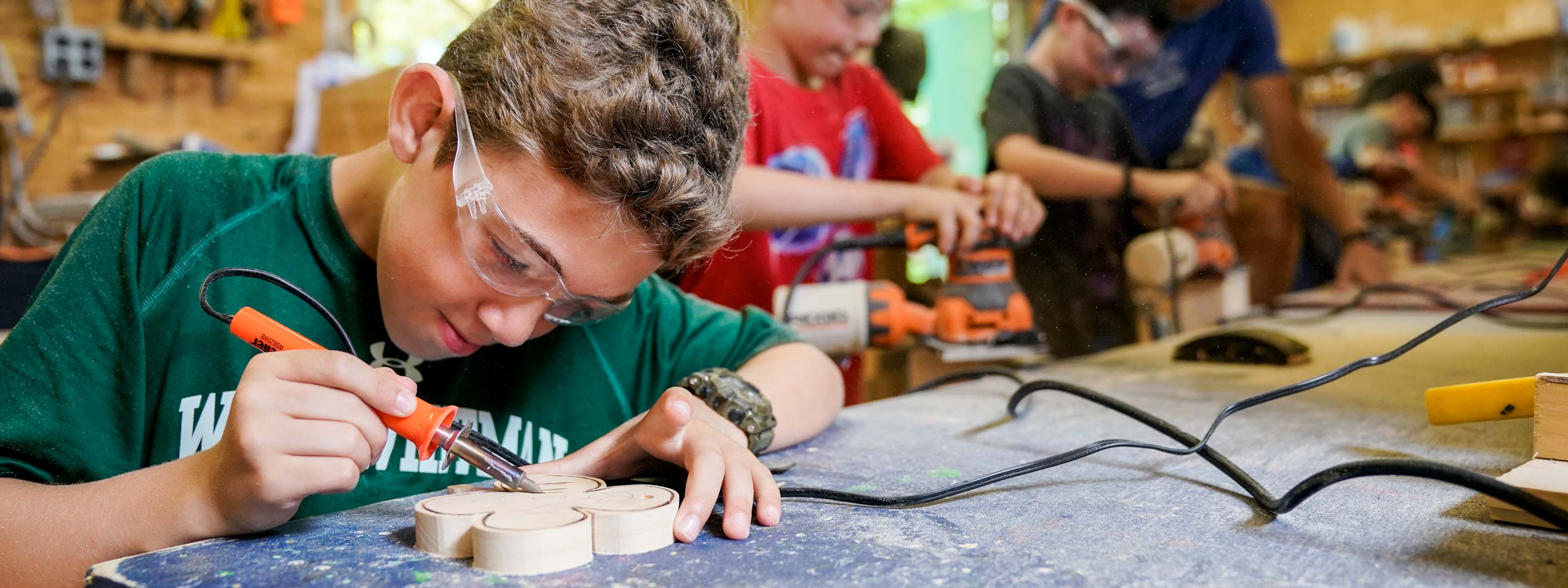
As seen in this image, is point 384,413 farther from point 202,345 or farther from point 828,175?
point 828,175

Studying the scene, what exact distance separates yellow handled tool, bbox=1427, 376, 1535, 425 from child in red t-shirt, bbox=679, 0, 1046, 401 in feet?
2.76

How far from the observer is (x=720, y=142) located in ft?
2.66

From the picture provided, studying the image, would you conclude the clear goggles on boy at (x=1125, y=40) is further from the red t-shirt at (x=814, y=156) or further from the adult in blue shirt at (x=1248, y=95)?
the red t-shirt at (x=814, y=156)

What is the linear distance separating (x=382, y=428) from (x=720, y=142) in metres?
0.37

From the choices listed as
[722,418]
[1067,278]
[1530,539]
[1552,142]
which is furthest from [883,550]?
[1552,142]

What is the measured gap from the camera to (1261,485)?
743 mm

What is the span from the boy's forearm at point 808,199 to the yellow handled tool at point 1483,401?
0.85m

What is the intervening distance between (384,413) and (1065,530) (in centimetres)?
47

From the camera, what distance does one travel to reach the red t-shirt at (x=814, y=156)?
1.59 m

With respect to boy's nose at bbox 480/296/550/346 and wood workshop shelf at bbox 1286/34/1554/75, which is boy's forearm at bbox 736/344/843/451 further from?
wood workshop shelf at bbox 1286/34/1554/75

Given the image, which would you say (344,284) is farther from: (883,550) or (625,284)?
(883,550)

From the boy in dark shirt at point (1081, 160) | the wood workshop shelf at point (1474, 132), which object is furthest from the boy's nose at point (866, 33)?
the wood workshop shelf at point (1474, 132)

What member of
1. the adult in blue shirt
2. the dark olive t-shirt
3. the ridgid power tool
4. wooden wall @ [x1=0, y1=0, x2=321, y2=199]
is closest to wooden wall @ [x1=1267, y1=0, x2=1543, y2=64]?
the adult in blue shirt

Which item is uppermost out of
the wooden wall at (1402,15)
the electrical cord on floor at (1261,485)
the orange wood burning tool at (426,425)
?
the wooden wall at (1402,15)
